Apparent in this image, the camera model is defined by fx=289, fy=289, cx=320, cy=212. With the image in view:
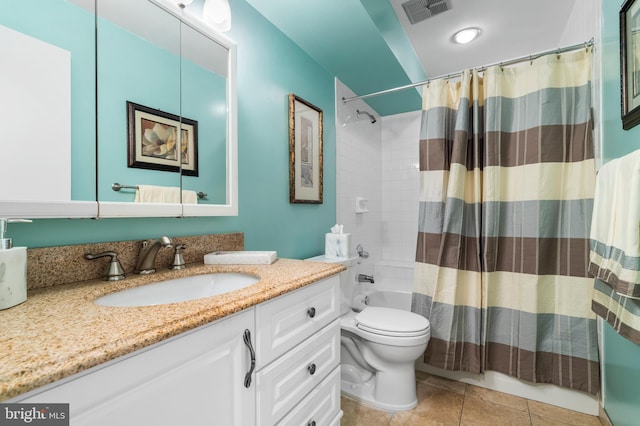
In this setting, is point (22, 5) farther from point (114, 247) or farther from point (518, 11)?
point (518, 11)

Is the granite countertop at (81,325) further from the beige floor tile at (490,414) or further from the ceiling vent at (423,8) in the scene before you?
the ceiling vent at (423,8)

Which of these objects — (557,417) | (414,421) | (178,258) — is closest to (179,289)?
(178,258)

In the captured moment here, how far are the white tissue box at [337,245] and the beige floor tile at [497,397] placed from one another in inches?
44.9

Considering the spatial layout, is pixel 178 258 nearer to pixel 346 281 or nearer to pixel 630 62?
pixel 346 281

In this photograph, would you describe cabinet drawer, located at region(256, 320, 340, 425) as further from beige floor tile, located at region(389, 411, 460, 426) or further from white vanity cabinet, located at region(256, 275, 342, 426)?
beige floor tile, located at region(389, 411, 460, 426)

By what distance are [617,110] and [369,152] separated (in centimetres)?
181

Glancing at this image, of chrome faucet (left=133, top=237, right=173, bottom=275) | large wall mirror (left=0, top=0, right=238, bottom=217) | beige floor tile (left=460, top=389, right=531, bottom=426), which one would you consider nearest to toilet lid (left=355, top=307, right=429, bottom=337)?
beige floor tile (left=460, top=389, right=531, bottom=426)

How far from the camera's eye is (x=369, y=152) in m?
2.88

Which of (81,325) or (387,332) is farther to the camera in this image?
(387,332)

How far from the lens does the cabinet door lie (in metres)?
0.49

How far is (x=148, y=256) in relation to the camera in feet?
3.42

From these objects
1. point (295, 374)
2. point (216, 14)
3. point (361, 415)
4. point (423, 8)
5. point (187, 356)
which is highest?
point (423, 8)

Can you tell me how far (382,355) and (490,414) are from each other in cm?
66

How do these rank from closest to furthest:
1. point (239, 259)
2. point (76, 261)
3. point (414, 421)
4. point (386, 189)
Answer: point (76, 261) < point (239, 259) < point (414, 421) < point (386, 189)
